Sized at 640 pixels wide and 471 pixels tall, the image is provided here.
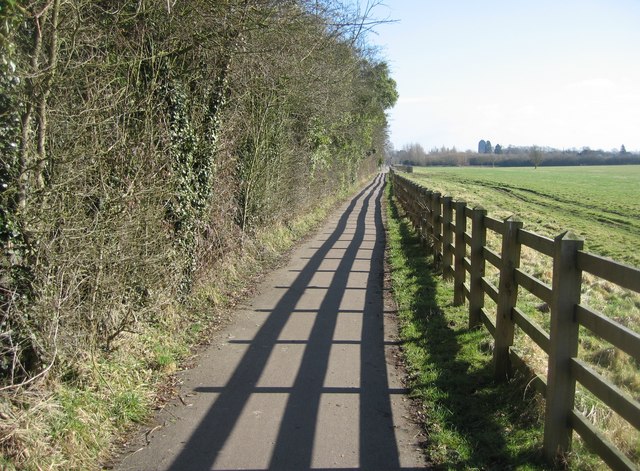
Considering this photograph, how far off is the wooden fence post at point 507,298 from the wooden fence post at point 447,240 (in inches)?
158

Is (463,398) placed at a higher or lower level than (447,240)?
lower

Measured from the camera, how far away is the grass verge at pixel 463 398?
158 inches

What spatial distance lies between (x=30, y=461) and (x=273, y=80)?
9.46m

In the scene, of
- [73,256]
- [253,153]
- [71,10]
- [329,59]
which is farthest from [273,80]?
[73,256]

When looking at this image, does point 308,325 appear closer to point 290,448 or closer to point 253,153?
point 290,448

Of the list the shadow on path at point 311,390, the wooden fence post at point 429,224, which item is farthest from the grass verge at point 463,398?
the wooden fence post at point 429,224

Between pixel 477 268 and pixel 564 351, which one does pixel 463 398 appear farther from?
pixel 477 268

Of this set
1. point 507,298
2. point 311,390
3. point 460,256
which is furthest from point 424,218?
point 311,390

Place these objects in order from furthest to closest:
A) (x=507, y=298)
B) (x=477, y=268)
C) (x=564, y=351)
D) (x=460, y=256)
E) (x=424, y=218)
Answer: (x=424, y=218), (x=460, y=256), (x=477, y=268), (x=507, y=298), (x=564, y=351)

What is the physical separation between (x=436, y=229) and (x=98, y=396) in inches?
315

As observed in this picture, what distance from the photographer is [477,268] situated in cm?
685

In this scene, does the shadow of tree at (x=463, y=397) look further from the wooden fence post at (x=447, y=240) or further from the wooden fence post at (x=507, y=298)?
the wooden fence post at (x=447, y=240)

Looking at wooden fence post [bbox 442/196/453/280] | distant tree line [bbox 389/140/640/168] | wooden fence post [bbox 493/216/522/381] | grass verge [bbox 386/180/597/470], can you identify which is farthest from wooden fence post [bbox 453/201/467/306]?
distant tree line [bbox 389/140/640/168]

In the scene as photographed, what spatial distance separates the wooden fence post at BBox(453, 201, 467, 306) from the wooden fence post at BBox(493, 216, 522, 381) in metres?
2.74
